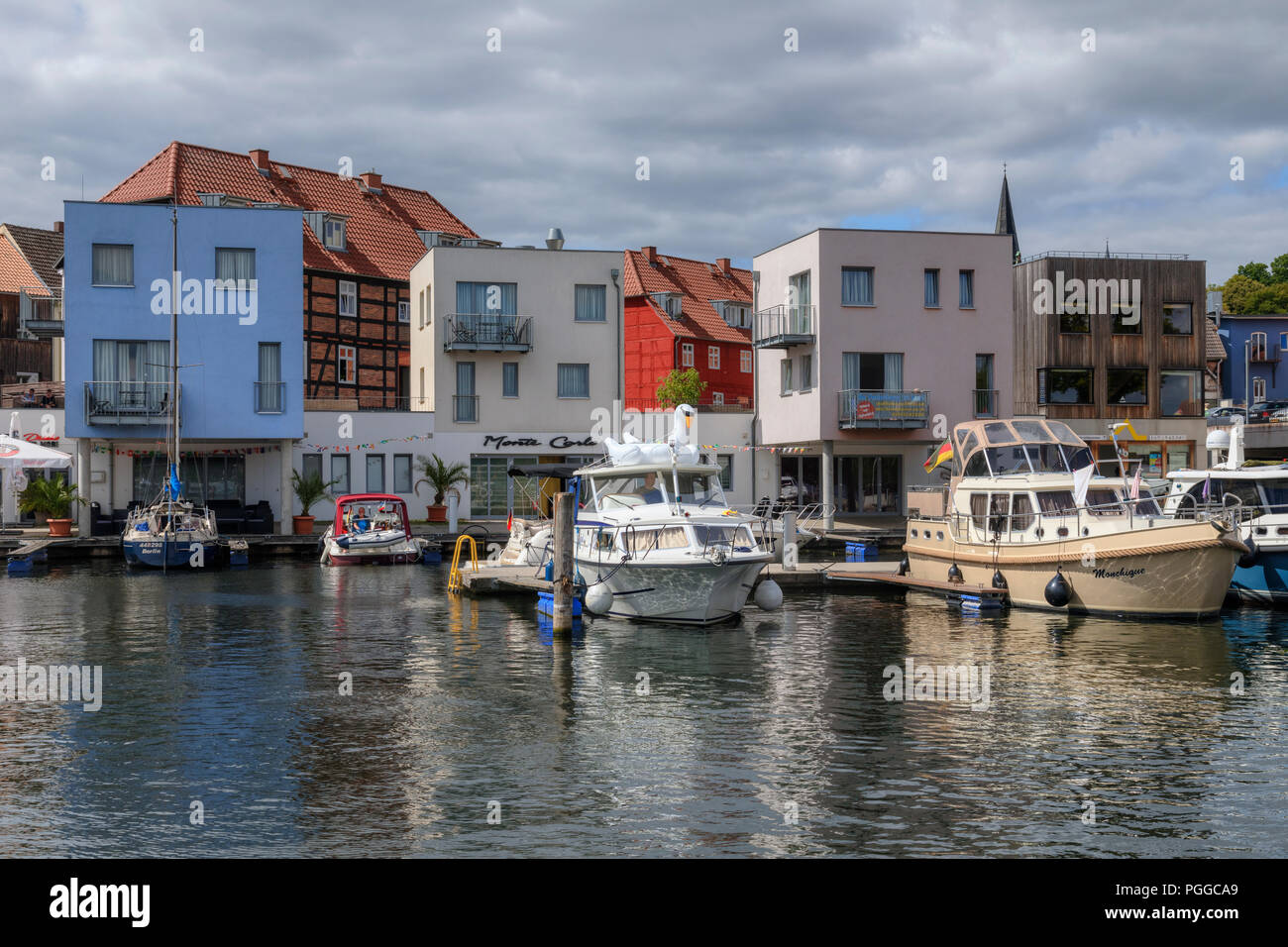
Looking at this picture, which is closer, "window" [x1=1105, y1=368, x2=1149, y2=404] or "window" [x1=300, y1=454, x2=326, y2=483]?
"window" [x1=300, y1=454, x2=326, y2=483]

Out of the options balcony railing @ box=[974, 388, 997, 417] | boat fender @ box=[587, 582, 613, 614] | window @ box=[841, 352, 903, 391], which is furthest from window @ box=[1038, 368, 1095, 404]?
boat fender @ box=[587, 582, 613, 614]

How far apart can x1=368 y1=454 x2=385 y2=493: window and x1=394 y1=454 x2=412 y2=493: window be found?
52cm

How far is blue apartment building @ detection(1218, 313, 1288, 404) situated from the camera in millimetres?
79250

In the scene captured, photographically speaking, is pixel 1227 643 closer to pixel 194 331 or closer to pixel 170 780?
pixel 170 780

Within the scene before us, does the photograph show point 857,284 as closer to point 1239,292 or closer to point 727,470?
point 727,470

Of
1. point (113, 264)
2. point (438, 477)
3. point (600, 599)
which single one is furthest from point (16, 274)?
point (600, 599)

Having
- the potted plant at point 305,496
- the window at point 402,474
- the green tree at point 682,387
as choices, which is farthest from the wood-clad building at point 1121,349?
the potted plant at point 305,496

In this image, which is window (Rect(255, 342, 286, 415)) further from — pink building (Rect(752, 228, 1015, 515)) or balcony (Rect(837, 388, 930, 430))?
balcony (Rect(837, 388, 930, 430))

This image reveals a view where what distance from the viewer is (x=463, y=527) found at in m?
47.6

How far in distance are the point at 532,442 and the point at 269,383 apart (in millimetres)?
11120
